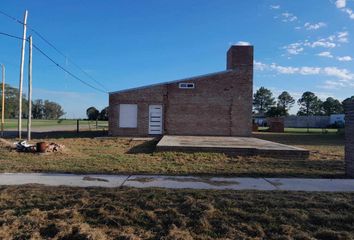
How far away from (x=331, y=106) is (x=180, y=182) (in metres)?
116

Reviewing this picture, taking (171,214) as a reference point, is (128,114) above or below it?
above

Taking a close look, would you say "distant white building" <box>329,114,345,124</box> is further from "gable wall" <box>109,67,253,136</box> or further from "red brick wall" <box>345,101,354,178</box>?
"red brick wall" <box>345,101,354,178</box>

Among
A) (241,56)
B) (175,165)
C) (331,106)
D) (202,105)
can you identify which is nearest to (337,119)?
(331,106)

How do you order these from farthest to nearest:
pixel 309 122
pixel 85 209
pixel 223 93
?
1. pixel 309 122
2. pixel 223 93
3. pixel 85 209

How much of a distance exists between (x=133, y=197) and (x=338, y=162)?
28.3ft

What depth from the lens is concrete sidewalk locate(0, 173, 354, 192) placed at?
734 centimetres

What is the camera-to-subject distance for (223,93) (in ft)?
77.4

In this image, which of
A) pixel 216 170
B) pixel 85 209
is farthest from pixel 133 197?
pixel 216 170

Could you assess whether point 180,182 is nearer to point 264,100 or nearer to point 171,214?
point 171,214

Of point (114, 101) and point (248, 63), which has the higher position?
point (248, 63)

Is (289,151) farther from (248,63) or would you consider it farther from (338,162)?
(248,63)

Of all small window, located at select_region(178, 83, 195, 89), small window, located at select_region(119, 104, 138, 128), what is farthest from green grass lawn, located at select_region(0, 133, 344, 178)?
small window, located at select_region(178, 83, 195, 89)

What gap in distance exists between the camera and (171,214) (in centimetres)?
525

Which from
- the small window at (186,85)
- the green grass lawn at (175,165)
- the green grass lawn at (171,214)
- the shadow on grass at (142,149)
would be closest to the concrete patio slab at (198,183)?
the green grass lawn at (171,214)
